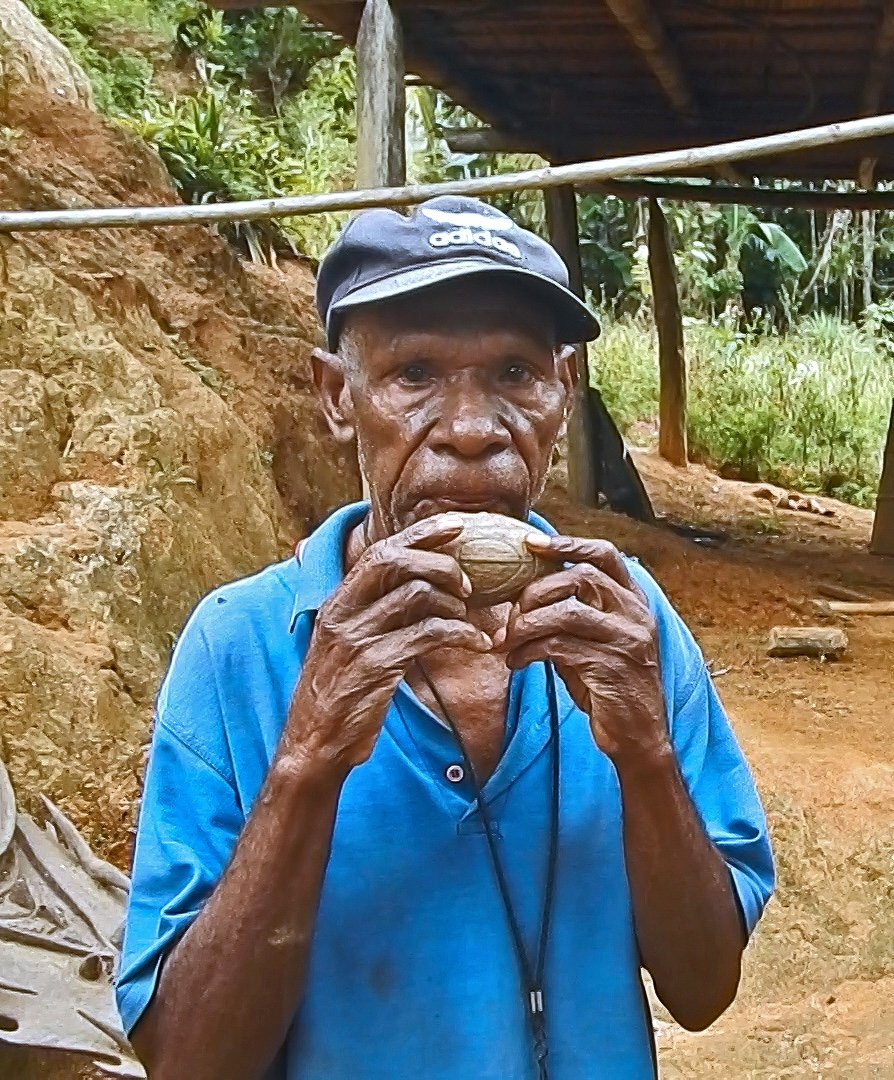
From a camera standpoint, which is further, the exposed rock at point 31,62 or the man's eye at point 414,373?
the exposed rock at point 31,62

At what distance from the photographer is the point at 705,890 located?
1.44 meters

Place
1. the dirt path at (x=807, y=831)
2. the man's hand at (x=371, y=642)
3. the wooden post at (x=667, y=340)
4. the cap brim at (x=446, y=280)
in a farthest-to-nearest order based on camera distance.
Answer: the wooden post at (x=667, y=340) → the dirt path at (x=807, y=831) → the cap brim at (x=446, y=280) → the man's hand at (x=371, y=642)

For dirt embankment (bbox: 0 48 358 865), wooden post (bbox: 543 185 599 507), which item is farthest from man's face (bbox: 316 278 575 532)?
wooden post (bbox: 543 185 599 507)

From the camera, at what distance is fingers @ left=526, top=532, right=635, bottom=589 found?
1397 mm

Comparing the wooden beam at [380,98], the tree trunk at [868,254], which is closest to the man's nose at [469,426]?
the wooden beam at [380,98]

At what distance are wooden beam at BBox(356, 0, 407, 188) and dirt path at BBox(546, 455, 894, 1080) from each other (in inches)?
108

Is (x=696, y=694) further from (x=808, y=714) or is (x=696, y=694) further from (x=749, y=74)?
(x=749, y=74)

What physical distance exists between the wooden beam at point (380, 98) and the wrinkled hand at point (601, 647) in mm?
4252

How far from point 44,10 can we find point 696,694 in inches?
414

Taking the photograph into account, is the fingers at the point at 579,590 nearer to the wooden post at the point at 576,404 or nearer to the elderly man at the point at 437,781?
the elderly man at the point at 437,781

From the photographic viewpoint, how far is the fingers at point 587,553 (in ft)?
4.58

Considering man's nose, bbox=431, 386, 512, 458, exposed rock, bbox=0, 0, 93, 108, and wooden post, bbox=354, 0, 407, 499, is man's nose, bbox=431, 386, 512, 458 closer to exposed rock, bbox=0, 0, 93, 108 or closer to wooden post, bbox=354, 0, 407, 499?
wooden post, bbox=354, 0, 407, 499

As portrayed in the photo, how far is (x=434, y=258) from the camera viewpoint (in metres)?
1.48

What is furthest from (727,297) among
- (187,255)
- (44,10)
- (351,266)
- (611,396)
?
(351,266)
